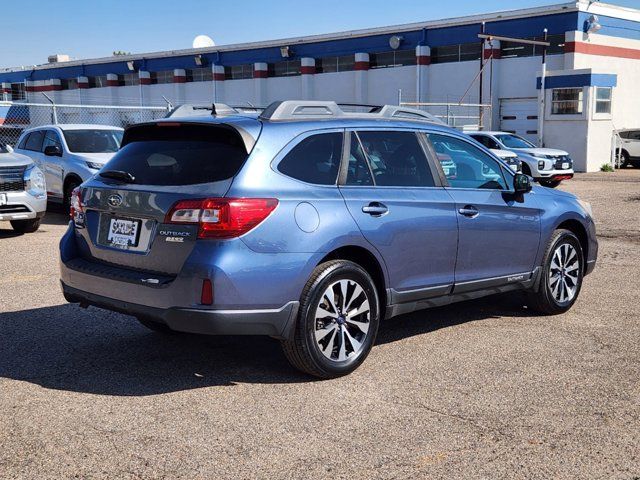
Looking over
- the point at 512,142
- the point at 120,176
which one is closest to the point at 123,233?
the point at 120,176

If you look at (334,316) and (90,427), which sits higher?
(334,316)

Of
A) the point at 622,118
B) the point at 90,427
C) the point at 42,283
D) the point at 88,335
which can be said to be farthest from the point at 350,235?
the point at 622,118

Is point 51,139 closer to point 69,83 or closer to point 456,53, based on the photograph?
point 456,53

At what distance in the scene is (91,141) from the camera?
49.1ft

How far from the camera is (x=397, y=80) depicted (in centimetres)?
4038

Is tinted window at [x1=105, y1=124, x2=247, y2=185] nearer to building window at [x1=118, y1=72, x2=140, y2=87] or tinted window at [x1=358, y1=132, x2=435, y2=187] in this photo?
tinted window at [x1=358, y1=132, x2=435, y2=187]

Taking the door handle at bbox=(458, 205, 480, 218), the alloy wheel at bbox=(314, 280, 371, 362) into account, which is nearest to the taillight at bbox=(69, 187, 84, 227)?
the alloy wheel at bbox=(314, 280, 371, 362)

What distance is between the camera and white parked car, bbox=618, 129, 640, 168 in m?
31.5

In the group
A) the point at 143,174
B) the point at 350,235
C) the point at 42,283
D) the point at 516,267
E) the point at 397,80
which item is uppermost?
the point at 397,80

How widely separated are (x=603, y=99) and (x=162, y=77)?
3190cm

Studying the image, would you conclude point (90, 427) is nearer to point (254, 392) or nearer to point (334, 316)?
point (254, 392)

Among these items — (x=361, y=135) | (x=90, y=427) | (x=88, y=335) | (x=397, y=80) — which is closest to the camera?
(x=90, y=427)

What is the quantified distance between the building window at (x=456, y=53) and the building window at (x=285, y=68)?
30.2 ft

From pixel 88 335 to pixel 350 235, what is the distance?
2.51 meters
